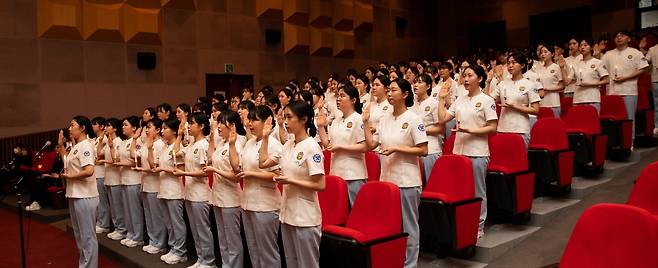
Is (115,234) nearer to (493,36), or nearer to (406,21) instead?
(406,21)

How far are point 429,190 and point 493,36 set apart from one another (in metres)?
8.05

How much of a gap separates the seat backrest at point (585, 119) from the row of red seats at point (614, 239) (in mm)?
2691

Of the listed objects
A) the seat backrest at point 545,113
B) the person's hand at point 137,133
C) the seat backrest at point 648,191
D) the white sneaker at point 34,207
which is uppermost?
the seat backrest at point 545,113

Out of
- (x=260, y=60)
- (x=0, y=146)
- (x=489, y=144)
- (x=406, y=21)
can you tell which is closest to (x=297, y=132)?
(x=489, y=144)

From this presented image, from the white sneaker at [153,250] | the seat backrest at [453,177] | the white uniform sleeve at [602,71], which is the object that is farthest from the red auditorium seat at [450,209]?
the white uniform sleeve at [602,71]

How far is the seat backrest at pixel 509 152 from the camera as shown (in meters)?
3.58

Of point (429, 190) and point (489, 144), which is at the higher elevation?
point (489, 144)

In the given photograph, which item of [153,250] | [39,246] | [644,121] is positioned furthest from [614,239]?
[39,246]

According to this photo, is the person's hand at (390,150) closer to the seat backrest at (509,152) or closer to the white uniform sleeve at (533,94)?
the seat backrest at (509,152)

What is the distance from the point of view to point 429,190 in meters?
3.42

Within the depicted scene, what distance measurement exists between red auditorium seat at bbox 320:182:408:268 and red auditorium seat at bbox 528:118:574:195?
1566 mm

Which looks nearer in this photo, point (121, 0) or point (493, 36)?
point (121, 0)

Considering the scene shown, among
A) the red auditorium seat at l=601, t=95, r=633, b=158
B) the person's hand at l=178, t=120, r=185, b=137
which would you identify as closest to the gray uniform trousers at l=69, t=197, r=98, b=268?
the person's hand at l=178, t=120, r=185, b=137

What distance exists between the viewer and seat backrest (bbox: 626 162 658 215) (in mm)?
2289
